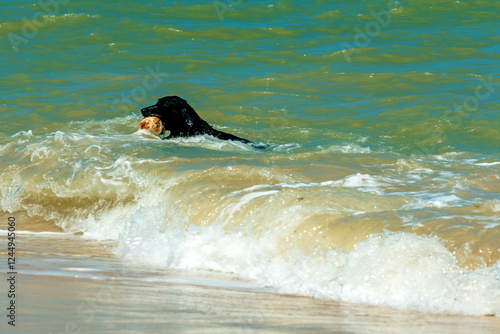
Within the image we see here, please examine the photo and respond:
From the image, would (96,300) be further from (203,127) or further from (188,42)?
(188,42)

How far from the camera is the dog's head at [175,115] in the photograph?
9.35m

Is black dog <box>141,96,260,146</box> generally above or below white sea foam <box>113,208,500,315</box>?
above

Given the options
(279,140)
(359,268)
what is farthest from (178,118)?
(359,268)

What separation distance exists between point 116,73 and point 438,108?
23.3ft

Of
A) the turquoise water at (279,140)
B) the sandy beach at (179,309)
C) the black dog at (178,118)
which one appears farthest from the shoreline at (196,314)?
the black dog at (178,118)

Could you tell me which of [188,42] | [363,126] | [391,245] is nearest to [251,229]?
[391,245]

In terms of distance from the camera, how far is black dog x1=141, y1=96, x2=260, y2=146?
30.7 feet

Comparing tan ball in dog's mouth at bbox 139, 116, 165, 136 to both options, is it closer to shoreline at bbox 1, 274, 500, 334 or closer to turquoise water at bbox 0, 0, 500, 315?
turquoise water at bbox 0, 0, 500, 315

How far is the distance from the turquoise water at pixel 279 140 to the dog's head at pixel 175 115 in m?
0.36

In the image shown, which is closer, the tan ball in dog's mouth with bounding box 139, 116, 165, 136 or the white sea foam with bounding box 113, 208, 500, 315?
the white sea foam with bounding box 113, 208, 500, 315

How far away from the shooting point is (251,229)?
16.6ft

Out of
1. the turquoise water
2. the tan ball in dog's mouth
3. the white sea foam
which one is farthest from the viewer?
the tan ball in dog's mouth

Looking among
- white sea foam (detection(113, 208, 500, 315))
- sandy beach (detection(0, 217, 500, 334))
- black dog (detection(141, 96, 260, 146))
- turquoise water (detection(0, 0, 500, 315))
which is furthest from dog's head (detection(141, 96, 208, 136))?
sandy beach (detection(0, 217, 500, 334))

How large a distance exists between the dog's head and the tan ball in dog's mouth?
1.9 inches
